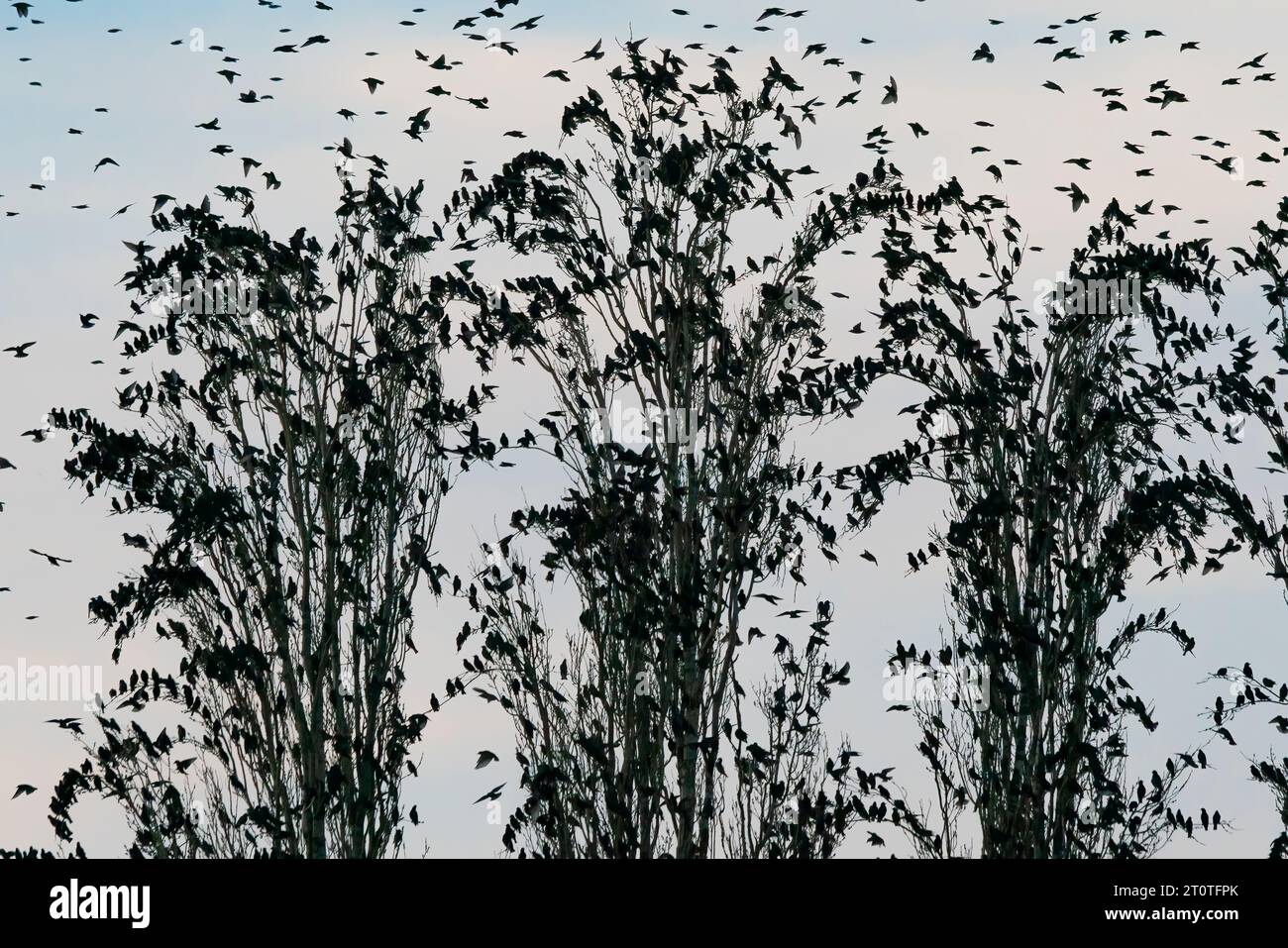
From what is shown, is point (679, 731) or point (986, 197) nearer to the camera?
point (679, 731)

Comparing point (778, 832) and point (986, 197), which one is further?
point (986, 197)

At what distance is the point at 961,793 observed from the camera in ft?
54.4

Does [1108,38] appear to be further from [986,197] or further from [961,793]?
[961,793]

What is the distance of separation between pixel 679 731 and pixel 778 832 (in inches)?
50.6
